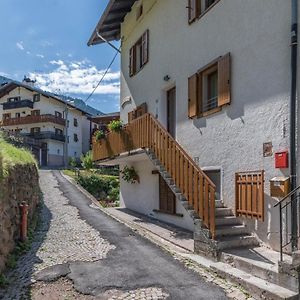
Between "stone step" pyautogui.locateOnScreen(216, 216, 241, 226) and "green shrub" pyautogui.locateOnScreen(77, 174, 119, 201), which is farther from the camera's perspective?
"green shrub" pyautogui.locateOnScreen(77, 174, 119, 201)

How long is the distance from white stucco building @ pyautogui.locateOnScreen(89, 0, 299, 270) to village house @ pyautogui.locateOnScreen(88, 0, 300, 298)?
23 millimetres

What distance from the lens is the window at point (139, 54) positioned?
14.2 metres

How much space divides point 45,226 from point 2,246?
4.73 metres

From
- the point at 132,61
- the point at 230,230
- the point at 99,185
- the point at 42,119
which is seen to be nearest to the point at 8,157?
the point at 230,230

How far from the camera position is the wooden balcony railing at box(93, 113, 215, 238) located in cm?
747

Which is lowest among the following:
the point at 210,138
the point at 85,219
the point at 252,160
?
the point at 85,219

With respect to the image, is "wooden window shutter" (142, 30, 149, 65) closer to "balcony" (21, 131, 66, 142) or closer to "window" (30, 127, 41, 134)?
"balcony" (21, 131, 66, 142)

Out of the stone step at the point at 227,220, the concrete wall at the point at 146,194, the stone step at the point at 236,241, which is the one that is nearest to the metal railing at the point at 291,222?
the stone step at the point at 236,241

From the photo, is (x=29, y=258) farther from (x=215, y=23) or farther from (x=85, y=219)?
(x=215, y=23)

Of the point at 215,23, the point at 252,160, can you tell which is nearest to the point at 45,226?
the point at 252,160

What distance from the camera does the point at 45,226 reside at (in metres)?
11.1

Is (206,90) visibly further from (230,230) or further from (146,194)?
(146,194)

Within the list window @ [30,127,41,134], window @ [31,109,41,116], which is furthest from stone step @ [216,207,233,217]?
window @ [31,109,41,116]

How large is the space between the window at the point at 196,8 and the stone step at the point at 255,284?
686 cm
